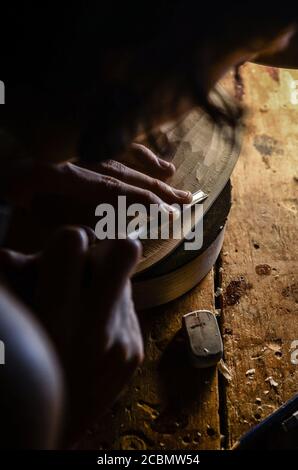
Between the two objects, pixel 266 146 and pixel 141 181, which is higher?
pixel 266 146

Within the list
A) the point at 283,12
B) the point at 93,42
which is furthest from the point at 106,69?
the point at 283,12

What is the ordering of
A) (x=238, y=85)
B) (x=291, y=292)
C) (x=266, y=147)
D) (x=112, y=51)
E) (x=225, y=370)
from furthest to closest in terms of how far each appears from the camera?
1. (x=238, y=85)
2. (x=266, y=147)
3. (x=291, y=292)
4. (x=225, y=370)
5. (x=112, y=51)

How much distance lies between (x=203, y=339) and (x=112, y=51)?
0.69m

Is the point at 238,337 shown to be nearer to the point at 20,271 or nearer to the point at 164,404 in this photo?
the point at 164,404

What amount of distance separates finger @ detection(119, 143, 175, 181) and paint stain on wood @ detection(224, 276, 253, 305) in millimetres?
301

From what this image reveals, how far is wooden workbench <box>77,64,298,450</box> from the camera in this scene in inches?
41.5

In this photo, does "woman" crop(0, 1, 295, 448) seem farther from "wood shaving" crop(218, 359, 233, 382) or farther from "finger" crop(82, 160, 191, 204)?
"wood shaving" crop(218, 359, 233, 382)

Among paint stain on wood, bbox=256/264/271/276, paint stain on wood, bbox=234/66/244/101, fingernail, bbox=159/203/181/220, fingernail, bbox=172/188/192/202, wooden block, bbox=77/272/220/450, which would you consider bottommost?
wooden block, bbox=77/272/220/450

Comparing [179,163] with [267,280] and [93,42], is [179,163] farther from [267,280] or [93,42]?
[93,42]

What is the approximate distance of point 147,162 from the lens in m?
1.22

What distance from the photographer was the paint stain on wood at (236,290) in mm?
1271

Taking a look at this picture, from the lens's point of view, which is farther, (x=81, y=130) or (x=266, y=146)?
(x=266, y=146)

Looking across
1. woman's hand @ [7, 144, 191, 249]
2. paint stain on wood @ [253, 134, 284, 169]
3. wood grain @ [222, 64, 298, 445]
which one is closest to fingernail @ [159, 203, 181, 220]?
woman's hand @ [7, 144, 191, 249]

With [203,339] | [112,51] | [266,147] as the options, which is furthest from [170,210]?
[266,147]
